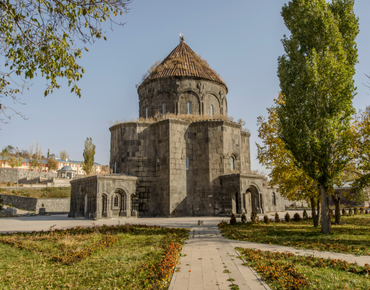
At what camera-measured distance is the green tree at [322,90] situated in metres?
10.8

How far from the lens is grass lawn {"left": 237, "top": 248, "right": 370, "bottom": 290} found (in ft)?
15.8

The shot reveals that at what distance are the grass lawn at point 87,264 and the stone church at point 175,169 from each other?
Answer: 410 inches

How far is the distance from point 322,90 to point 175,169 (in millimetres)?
12385

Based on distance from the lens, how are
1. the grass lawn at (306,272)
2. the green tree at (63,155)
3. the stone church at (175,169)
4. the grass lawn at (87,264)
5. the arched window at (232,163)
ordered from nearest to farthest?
1. the grass lawn at (306,272)
2. the grass lawn at (87,264)
3. the stone church at (175,169)
4. the arched window at (232,163)
5. the green tree at (63,155)

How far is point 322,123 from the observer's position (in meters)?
10.8

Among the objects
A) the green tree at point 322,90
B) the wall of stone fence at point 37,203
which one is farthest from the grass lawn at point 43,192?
the green tree at point 322,90

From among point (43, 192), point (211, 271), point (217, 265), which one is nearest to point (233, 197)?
point (217, 265)

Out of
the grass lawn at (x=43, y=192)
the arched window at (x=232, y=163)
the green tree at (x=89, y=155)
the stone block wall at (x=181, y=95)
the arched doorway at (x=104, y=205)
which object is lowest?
the arched doorway at (x=104, y=205)

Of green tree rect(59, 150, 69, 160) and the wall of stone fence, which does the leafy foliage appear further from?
green tree rect(59, 150, 69, 160)

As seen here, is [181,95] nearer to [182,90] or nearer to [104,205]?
[182,90]

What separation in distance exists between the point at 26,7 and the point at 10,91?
2.19 meters

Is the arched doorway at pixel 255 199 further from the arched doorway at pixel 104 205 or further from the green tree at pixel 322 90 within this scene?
the arched doorway at pixel 104 205

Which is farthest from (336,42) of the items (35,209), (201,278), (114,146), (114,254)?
(35,209)

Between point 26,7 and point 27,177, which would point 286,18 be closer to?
point 26,7
